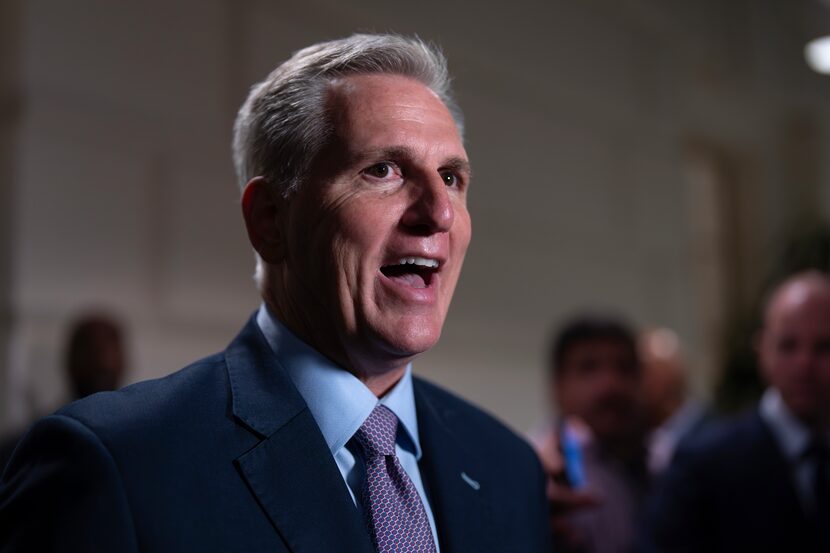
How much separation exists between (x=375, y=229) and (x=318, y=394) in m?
0.24

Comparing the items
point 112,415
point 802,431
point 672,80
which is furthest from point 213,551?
point 672,80

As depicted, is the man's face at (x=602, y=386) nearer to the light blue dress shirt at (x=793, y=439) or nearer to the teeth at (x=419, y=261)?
the light blue dress shirt at (x=793, y=439)

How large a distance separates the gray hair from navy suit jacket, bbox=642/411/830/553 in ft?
5.45

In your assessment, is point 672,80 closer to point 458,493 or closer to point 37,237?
point 37,237

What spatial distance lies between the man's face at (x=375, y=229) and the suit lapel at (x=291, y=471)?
11 centimetres

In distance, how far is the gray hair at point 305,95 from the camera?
1.43 m

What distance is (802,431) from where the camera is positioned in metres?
2.86

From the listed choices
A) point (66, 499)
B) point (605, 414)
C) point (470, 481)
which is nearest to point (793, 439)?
point (605, 414)

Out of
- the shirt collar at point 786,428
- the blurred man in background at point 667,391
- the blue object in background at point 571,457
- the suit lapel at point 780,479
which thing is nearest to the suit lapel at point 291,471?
the blue object in background at point 571,457

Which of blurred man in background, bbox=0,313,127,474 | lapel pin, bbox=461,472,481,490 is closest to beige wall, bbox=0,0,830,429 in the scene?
blurred man in background, bbox=0,313,127,474

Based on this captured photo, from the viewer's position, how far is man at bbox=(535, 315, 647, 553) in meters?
2.94

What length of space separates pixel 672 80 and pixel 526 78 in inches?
69.5

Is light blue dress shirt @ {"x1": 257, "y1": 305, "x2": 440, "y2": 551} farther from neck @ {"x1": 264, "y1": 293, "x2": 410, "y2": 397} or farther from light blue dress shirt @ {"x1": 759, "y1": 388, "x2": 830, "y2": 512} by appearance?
light blue dress shirt @ {"x1": 759, "y1": 388, "x2": 830, "y2": 512}

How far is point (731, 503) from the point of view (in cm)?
274
